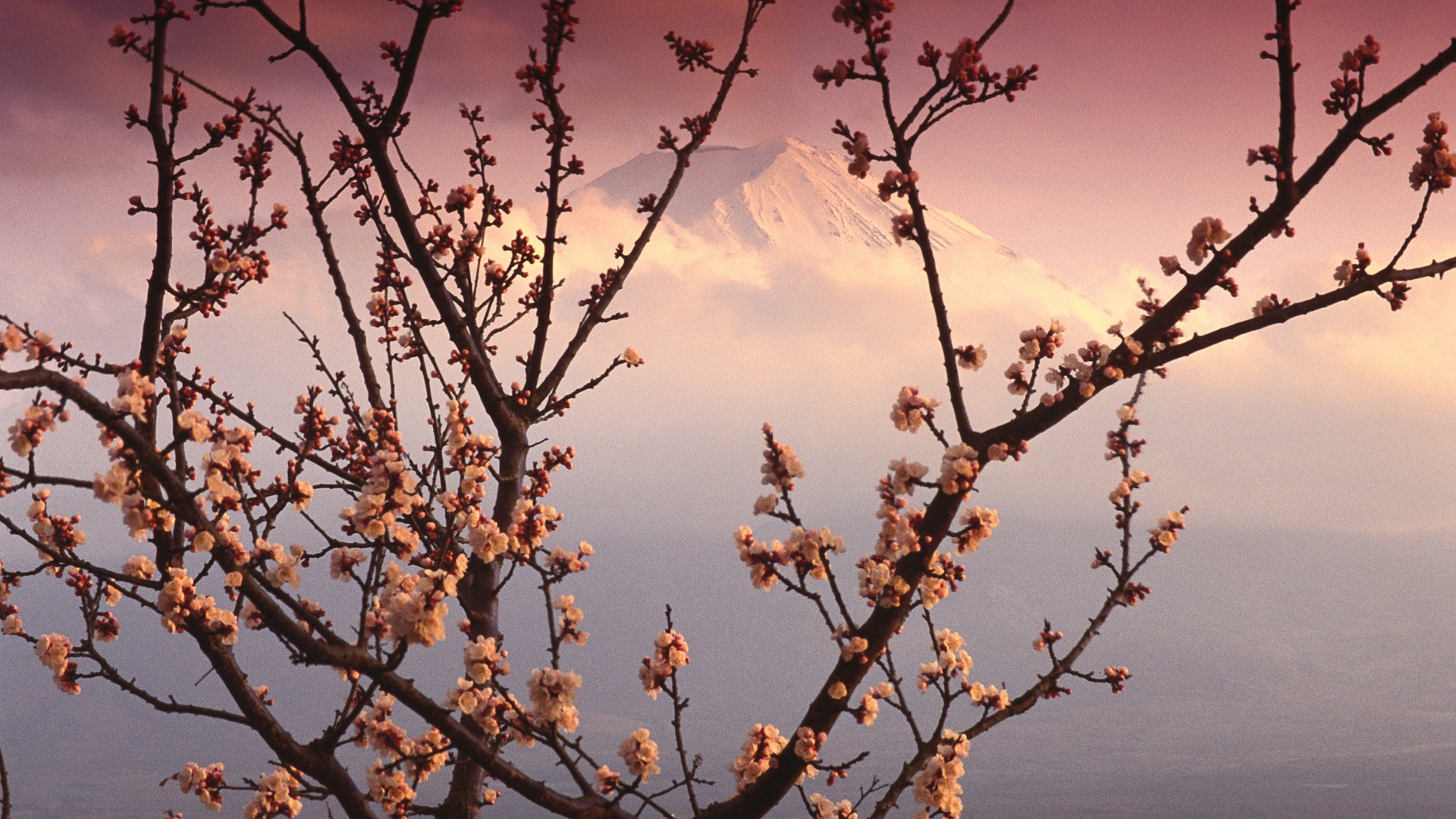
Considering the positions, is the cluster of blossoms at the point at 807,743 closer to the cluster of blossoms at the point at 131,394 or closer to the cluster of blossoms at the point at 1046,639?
the cluster of blossoms at the point at 1046,639

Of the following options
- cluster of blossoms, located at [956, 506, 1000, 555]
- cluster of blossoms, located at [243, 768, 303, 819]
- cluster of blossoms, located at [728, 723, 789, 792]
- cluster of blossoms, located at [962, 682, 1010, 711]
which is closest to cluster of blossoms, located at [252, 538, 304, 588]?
cluster of blossoms, located at [243, 768, 303, 819]

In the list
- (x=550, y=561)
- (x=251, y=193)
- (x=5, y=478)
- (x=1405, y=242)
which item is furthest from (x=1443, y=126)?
(x=5, y=478)

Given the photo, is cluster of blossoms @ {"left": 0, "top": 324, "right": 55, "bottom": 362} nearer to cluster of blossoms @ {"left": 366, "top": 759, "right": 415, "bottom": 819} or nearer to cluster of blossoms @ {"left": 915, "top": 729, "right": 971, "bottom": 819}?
cluster of blossoms @ {"left": 366, "top": 759, "right": 415, "bottom": 819}

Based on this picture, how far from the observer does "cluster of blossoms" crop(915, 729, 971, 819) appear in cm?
547

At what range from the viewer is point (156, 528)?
4227 mm

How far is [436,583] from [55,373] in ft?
4.89

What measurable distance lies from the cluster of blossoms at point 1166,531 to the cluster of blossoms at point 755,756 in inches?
106

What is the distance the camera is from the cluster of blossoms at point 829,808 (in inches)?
217

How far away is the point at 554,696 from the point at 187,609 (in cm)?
164

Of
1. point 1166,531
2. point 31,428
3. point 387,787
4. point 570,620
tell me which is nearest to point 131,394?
point 31,428

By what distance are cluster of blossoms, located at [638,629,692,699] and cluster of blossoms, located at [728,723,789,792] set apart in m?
0.58

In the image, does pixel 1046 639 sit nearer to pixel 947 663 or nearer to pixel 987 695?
pixel 987 695

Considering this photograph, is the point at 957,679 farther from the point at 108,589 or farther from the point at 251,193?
the point at 251,193

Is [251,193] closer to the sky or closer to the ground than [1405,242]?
closer to the sky
